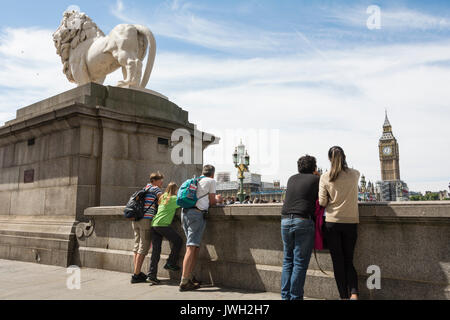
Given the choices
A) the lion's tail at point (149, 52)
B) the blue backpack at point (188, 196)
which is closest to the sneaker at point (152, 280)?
the blue backpack at point (188, 196)

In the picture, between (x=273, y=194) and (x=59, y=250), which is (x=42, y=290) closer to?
(x=59, y=250)

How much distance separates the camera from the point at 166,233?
19.2ft

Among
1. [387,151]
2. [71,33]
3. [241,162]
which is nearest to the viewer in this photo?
[71,33]

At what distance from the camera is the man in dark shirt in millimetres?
4246

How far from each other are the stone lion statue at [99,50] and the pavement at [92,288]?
4.74 metres

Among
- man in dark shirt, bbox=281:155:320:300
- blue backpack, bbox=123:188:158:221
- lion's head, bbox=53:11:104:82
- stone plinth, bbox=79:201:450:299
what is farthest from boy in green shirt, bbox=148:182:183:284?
lion's head, bbox=53:11:104:82

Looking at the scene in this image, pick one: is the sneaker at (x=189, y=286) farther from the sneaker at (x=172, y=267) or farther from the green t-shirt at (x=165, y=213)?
the green t-shirt at (x=165, y=213)

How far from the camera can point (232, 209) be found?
5.55m

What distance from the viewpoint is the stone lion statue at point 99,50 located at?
9328 millimetres

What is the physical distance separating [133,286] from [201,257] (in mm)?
1136

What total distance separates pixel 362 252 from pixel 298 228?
1026 millimetres

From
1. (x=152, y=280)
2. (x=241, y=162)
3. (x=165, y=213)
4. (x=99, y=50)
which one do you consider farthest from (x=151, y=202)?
(x=241, y=162)

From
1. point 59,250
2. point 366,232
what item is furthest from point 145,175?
point 366,232

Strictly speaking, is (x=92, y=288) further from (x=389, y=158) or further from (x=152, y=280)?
(x=389, y=158)
